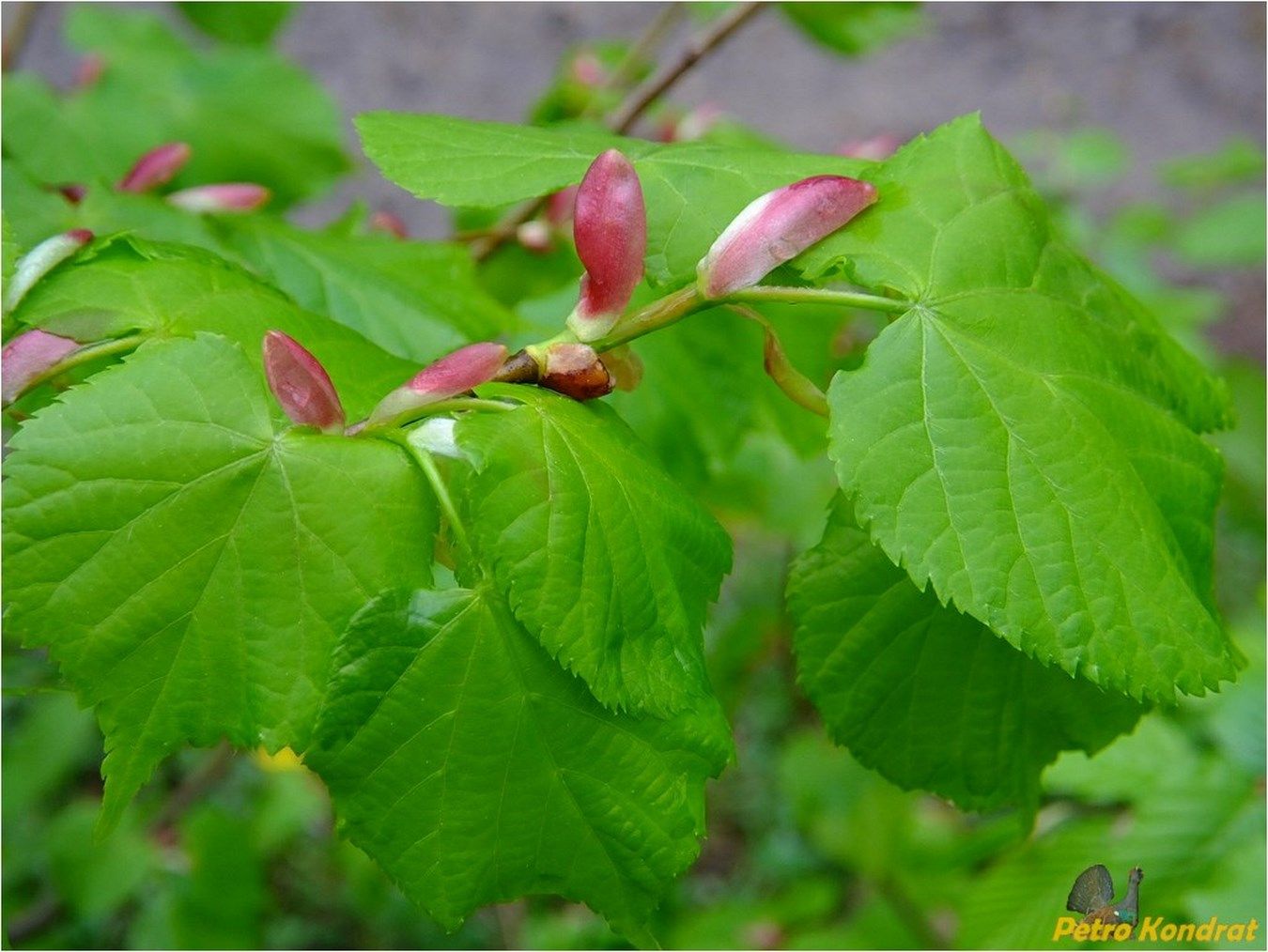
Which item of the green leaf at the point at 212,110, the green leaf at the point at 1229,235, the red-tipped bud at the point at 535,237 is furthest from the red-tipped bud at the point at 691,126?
the green leaf at the point at 1229,235

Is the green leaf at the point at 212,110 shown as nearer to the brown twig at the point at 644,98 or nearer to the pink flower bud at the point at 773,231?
the brown twig at the point at 644,98

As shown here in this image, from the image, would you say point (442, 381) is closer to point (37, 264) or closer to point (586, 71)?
point (37, 264)

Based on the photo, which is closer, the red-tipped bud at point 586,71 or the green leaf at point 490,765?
the green leaf at point 490,765

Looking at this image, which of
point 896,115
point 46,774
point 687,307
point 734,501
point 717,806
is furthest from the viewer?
point 896,115

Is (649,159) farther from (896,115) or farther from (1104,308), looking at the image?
(896,115)

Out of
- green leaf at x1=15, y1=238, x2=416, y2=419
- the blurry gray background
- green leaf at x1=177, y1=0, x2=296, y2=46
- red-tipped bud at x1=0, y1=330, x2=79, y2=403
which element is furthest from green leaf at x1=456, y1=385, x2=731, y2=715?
the blurry gray background

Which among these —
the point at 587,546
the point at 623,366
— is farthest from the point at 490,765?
the point at 623,366

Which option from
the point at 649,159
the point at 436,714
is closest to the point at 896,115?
the point at 649,159
